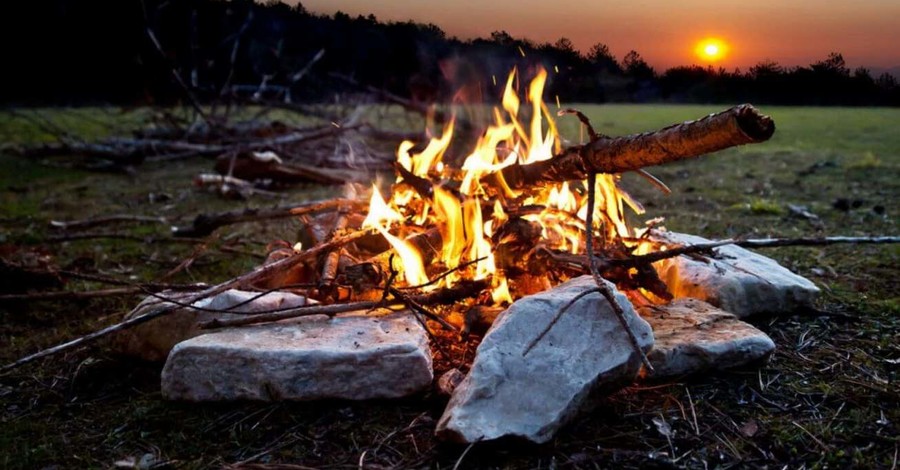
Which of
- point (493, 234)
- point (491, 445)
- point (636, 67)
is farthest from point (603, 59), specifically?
point (491, 445)

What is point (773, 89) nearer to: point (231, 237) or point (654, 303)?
point (654, 303)

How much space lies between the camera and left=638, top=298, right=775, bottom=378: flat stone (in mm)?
3180

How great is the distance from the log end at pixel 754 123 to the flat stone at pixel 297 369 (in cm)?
161

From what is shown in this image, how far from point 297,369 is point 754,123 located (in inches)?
83.0

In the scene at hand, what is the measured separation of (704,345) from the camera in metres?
3.20

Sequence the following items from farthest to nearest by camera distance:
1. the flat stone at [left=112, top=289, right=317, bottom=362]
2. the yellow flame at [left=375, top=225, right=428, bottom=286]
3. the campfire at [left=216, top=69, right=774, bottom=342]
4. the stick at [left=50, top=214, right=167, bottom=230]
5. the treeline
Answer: the treeline < the stick at [left=50, top=214, right=167, bottom=230] < the yellow flame at [left=375, top=225, right=428, bottom=286] < the campfire at [left=216, top=69, right=774, bottom=342] < the flat stone at [left=112, top=289, right=317, bottom=362]

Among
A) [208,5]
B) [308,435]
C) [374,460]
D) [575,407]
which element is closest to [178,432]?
[308,435]

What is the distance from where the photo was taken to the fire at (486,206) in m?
4.01

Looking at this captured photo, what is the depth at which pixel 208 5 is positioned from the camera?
14.8 metres

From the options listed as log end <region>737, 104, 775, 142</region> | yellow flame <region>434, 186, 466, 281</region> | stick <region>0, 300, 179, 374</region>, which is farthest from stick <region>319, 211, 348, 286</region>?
log end <region>737, 104, 775, 142</region>

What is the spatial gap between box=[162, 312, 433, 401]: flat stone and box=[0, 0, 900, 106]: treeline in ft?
15.9

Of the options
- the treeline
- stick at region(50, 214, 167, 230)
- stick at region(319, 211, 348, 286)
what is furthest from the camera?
the treeline

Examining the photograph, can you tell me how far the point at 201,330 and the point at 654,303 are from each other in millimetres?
2442

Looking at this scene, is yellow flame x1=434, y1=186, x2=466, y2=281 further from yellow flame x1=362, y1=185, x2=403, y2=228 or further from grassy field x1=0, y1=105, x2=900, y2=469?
grassy field x1=0, y1=105, x2=900, y2=469
